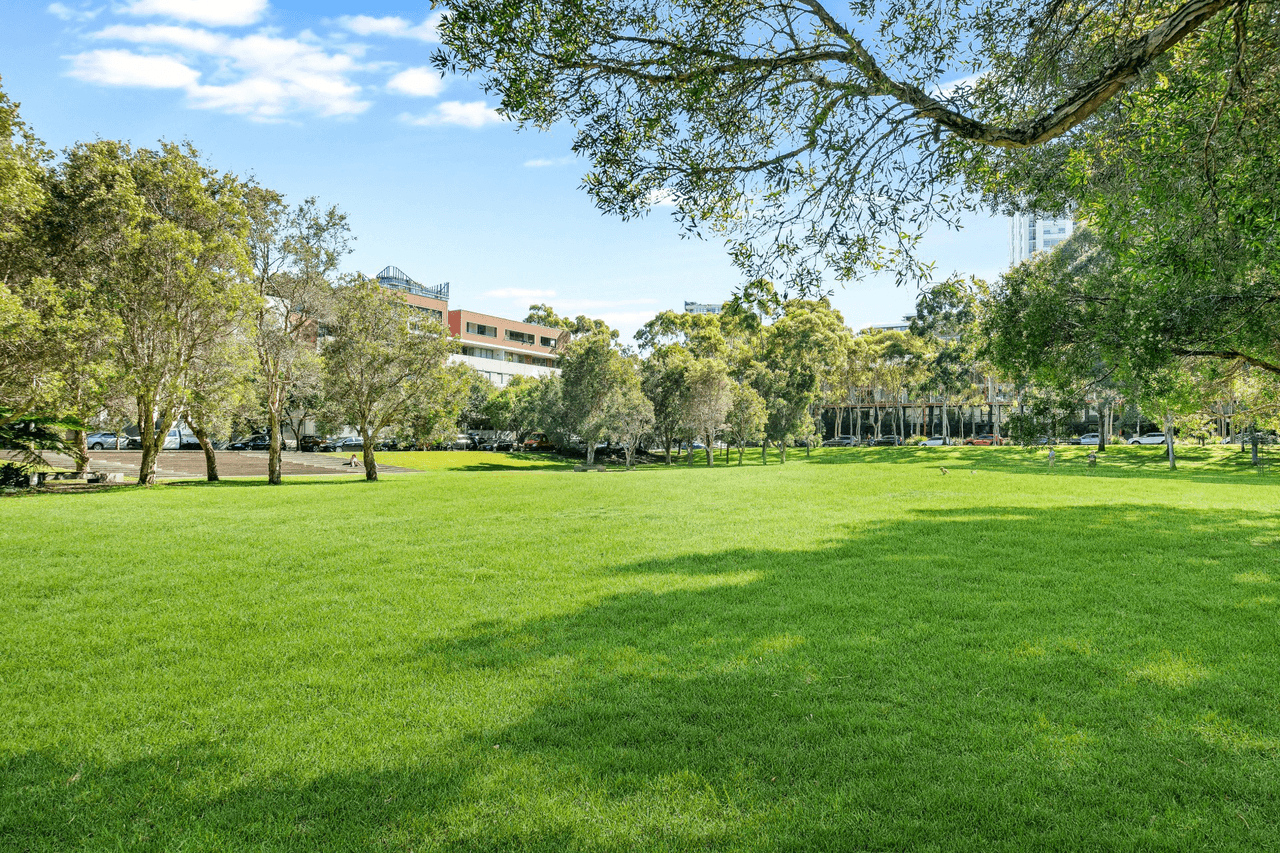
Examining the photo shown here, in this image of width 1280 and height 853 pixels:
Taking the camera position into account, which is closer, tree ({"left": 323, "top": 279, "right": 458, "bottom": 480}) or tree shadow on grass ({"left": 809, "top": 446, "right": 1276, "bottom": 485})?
tree ({"left": 323, "top": 279, "right": 458, "bottom": 480})

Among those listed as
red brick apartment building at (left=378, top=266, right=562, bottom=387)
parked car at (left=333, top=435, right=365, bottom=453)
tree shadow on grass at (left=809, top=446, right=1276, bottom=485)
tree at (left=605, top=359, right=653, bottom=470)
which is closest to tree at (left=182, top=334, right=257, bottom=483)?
tree at (left=605, top=359, right=653, bottom=470)

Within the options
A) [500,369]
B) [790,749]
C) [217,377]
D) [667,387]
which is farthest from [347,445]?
[790,749]

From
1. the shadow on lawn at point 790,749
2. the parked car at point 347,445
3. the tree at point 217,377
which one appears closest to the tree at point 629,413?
the parked car at point 347,445

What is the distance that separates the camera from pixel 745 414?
50.6m

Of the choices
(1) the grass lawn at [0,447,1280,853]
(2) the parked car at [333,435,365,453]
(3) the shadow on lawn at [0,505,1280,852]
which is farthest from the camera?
(2) the parked car at [333,435,365,453]

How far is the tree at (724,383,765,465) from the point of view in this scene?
50438 millimetres

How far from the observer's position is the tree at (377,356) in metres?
29.8

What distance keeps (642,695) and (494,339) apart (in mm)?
96079

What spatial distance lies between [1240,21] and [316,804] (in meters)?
8.58

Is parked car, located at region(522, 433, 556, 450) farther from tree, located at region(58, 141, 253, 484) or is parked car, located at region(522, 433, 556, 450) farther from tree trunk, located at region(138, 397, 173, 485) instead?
tree, located at region(58, 141, 253, 484)

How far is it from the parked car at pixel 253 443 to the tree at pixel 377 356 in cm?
3977

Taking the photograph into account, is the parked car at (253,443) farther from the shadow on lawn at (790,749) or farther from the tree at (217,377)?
the shadow on lawn at (790,749)

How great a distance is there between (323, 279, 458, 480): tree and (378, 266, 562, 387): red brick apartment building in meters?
54.4

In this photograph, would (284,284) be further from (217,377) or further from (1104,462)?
(1104,462)
